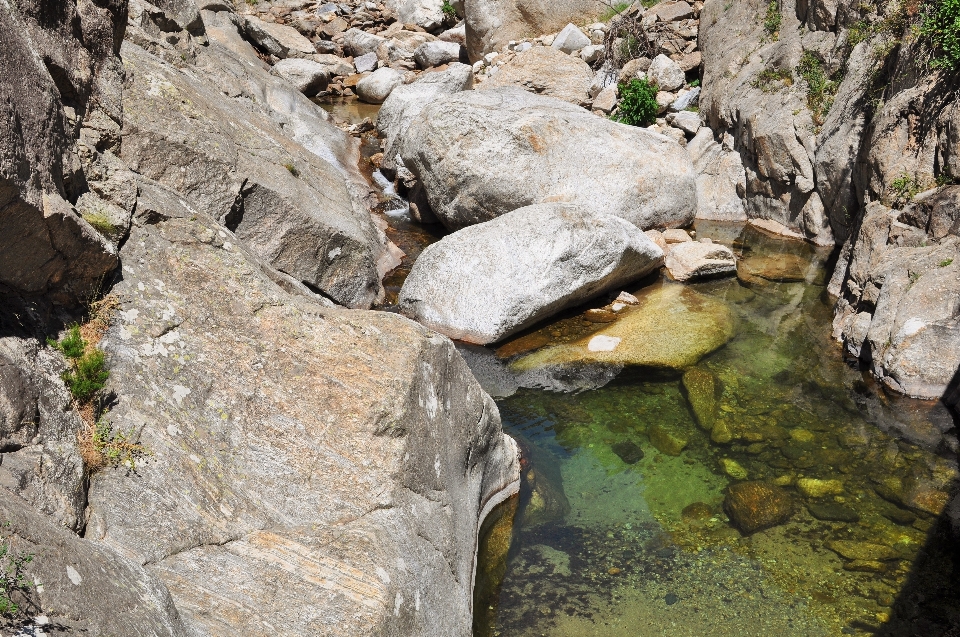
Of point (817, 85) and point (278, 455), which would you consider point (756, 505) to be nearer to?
point (278, 455)

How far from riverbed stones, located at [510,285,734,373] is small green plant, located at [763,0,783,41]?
25.6 feet

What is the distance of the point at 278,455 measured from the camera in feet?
20.1

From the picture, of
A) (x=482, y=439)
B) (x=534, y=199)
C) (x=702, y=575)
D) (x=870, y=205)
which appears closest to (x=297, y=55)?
(x=534, y=199)

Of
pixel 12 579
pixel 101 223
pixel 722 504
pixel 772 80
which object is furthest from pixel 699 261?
pixel 12 579

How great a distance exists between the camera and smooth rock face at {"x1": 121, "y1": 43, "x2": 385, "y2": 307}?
9.93 m

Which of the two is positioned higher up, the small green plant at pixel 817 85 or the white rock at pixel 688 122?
the small green plant at pixel 817 85

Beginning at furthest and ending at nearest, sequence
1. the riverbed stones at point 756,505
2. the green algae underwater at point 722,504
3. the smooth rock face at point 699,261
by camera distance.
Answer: the smooth rock face at point 699,261 → the riverbed stones at point 756,505 → the green algae underwater at point 722,504

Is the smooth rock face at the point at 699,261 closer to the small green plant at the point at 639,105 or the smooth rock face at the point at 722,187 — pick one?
the smooth rock face at the point at 722,187

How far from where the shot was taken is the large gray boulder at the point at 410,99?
17656mm

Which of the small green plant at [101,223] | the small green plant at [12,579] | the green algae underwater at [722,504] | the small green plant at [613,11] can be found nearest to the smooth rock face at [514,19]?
the small green plant at [613,11]

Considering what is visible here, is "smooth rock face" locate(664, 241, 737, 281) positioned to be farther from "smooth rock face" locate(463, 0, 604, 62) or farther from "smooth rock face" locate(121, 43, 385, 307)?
"smooth rock face" locate(463, 0, 604, 62)

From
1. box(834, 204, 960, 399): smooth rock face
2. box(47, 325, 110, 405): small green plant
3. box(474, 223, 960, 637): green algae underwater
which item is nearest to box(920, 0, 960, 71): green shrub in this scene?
box(834, 204, 960, 399): smooth rock face

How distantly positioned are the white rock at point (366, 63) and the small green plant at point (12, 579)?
22.8 meters

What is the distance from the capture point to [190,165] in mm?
10047
